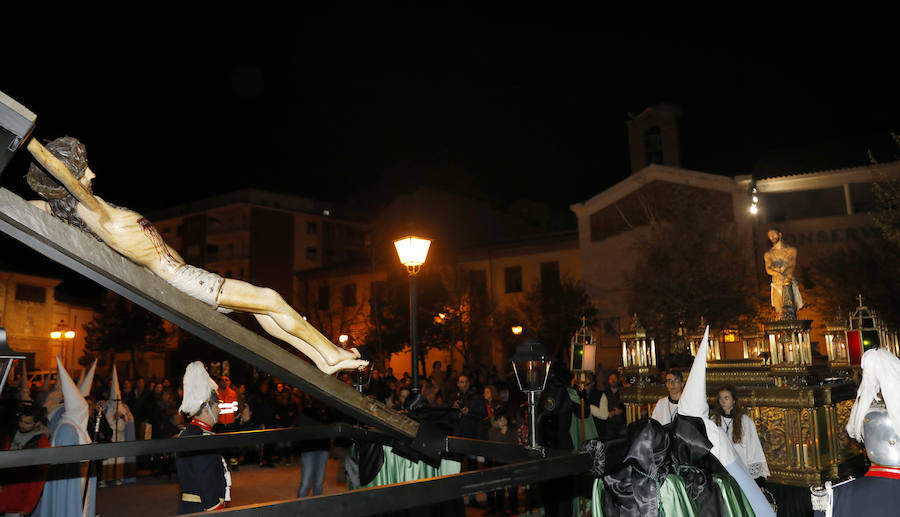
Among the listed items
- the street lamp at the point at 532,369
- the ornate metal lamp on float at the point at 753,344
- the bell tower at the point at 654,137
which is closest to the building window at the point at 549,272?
the bell tower at the point at 654,137

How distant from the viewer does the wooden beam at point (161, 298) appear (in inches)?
88.7

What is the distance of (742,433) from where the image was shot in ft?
23.7

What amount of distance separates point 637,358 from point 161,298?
8842mm

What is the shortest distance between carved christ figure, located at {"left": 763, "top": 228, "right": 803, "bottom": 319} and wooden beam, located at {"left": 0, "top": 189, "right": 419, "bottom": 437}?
333 inches

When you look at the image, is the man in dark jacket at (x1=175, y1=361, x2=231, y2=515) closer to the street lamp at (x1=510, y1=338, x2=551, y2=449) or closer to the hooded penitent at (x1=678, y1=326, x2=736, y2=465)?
the street lamp at (x1=510, y1=338, x2=551, y2=449)

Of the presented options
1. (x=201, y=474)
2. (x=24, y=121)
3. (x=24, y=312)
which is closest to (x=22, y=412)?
(x=201, y=474)

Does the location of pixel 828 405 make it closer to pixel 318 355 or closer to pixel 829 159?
pixel 318 355

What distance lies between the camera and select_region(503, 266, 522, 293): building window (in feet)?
121

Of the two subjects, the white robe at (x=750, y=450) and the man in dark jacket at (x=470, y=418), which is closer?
the white robe at (x=750, y=450)

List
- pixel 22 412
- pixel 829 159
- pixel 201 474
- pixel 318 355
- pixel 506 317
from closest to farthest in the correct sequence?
1. pixel 318 355
2. pixel 201 474
3. pixel 22 412
4. pixel 829 159
5. pixel 506 317

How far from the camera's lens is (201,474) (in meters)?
5.54

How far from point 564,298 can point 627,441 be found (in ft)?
90.4

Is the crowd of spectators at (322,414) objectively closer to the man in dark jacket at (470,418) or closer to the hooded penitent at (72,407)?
the man in dark jacket at (470,418)

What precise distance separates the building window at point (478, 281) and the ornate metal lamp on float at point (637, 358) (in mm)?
26384
